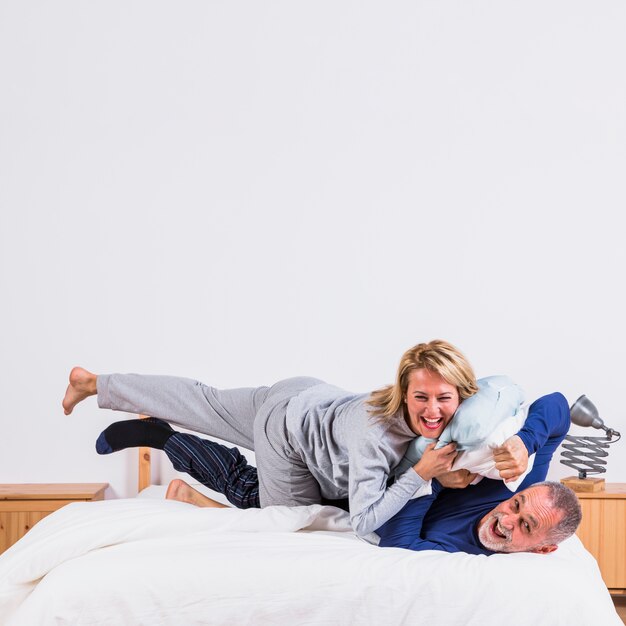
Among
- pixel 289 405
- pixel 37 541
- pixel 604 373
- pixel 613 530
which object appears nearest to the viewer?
pixel 37 541

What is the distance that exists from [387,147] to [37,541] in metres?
2.44

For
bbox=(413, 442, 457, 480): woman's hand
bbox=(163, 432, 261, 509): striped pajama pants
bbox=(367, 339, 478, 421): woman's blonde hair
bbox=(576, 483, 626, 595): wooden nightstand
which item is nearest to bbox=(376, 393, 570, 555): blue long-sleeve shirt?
bbox=(413, 442, 457, 480): woman's hand

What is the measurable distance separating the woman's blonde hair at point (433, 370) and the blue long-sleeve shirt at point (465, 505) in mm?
285

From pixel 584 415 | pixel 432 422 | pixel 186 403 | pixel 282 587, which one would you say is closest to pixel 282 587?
pixel 282 587

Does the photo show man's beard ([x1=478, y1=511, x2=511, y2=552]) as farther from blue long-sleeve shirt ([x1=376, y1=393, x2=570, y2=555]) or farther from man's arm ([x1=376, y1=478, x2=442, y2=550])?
man's arm ([x1=376, y1=478, x2=442, y2=550])

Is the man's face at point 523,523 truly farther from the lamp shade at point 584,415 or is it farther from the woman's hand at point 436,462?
the lamp shade at point 584,415

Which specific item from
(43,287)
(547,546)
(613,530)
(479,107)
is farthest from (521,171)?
(43,287)

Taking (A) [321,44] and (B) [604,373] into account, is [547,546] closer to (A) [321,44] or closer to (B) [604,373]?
(B) [604,373]

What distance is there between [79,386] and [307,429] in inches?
37.8

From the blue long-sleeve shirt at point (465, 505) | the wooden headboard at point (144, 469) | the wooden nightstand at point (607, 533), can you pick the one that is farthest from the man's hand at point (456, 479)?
the wooden headboard at point (144, 469)

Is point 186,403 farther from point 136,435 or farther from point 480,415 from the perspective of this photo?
point 480,415

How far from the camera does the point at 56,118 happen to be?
371cm

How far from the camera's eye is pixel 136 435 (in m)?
2.88

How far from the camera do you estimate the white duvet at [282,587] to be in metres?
1.83
